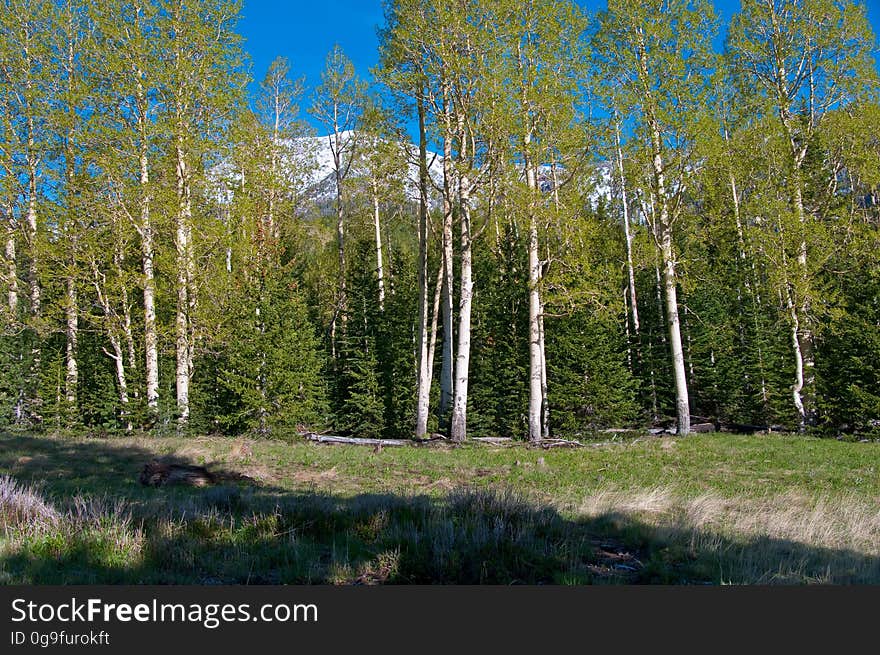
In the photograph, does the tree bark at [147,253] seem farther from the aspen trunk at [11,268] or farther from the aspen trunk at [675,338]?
the aspen trunk at [675,338]

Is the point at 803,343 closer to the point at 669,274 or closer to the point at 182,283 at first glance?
the point at 669,274

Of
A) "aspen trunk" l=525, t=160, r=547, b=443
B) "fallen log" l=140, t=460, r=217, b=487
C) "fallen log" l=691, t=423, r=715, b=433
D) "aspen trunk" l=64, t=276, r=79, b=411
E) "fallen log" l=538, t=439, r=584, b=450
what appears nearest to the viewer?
"fallen log" l=140, t=460, r=217, b=487

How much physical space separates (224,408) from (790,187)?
22.6 metres

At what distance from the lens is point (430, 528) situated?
547cm

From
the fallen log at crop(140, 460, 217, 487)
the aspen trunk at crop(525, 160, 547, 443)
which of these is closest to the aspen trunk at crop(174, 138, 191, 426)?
the fallen log at crop(140, 460, 217, 487)

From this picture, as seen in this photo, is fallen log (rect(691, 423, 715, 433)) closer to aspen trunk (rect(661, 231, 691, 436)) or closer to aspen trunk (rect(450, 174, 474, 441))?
aspen trunk (rect(661, 231, 691, 436))

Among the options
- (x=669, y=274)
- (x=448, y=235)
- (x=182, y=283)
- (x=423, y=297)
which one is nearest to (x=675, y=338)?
(x=669, y=274)

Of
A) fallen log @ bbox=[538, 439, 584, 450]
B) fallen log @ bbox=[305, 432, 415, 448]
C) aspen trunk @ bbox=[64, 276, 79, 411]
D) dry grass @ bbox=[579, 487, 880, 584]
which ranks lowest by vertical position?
dry grass @ bbox=[579, 487, 880, 584]

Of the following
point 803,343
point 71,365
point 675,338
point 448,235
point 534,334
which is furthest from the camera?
point 803,343

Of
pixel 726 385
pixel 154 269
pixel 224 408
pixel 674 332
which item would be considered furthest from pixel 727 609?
pixel 726 385

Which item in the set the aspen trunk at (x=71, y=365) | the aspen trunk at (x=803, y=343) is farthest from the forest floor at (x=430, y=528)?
the aspen trunk at (x=803, y=343)

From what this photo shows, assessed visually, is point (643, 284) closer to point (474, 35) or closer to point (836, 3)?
point (836, 3)

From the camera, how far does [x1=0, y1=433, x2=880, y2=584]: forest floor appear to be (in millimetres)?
4734

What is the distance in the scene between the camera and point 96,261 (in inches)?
706
